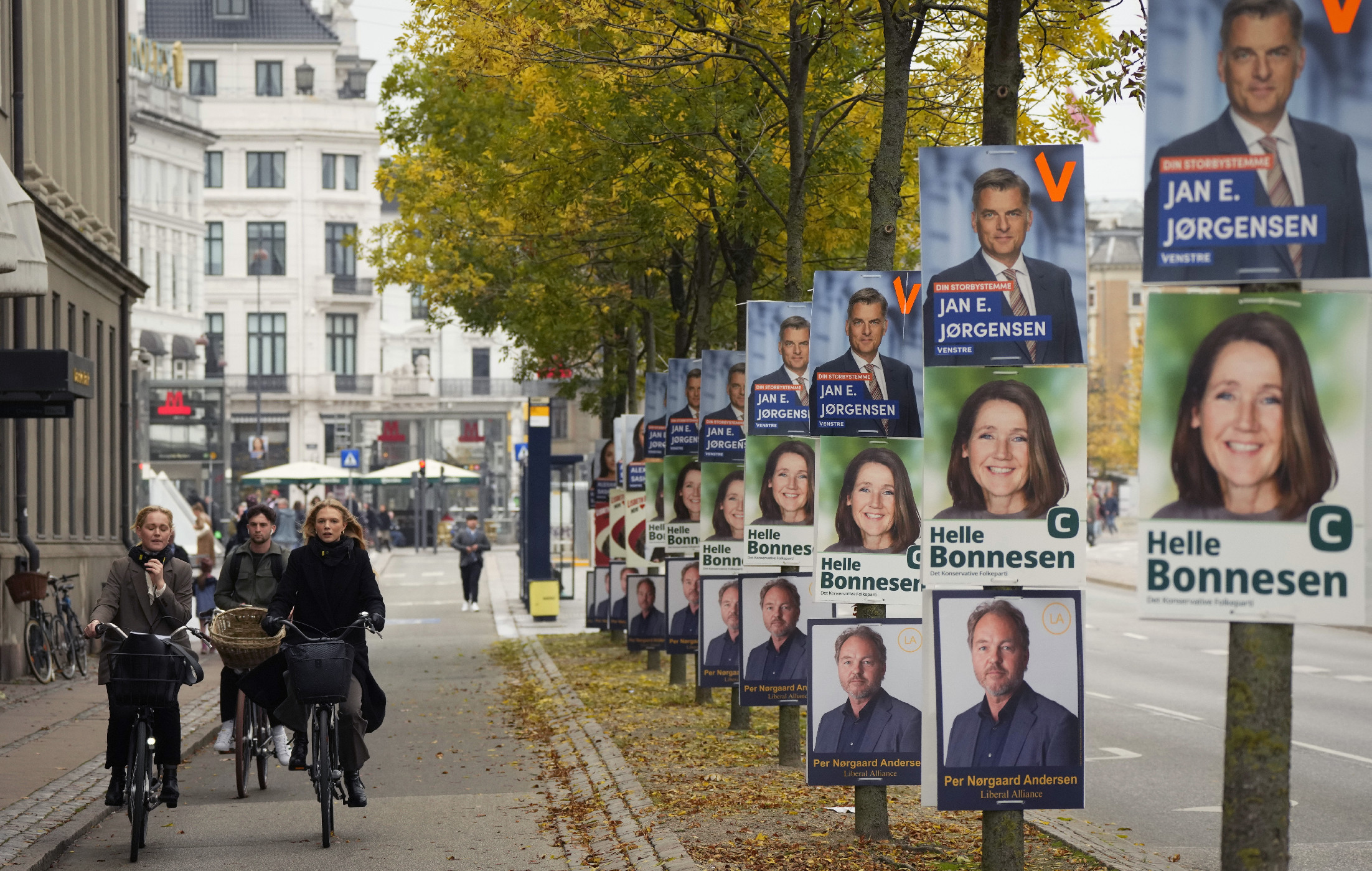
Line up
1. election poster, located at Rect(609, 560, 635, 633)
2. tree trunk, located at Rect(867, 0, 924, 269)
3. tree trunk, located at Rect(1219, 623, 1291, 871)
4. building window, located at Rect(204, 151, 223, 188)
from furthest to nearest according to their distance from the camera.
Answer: building window, located at Rect(204, 151, 223, 188) < election poster, located at Rect(609, 560, 635, 633) < tree trunk, located at Rect(867, 0, 924, 269) < tree trunk, located at Rect(1219, 623, 1291, 871)

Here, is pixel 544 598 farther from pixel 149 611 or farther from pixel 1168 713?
pixel 149 611

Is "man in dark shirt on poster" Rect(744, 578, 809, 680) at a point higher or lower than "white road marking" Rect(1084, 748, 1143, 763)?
higher

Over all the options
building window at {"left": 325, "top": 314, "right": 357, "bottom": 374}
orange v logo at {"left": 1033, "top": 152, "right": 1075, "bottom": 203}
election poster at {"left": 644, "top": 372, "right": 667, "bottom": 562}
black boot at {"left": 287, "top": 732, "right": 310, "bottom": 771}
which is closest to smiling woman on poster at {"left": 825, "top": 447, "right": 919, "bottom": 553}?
orange v logo at {"left": 1033, "top": 152, "right": 1075, "bottom": 203}

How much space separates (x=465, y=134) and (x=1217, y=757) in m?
14.6

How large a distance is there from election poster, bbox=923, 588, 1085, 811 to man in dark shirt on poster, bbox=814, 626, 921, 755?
2038 mm

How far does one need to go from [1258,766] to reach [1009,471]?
2475mm

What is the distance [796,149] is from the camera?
1374 centimetres

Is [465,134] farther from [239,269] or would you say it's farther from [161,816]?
[239,269]

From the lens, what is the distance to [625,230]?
71.9ft

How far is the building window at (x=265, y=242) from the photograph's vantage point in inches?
3287

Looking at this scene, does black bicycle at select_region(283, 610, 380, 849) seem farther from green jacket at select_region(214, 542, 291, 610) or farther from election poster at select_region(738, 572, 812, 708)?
election poster at select_region(738, 572, 812, 708)

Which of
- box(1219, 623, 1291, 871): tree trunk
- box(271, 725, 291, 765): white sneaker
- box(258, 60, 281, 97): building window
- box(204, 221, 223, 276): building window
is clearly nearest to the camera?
box(1219, 623, 1291, 871): tree trunk

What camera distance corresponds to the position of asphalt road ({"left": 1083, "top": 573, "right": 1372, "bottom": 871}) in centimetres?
1088

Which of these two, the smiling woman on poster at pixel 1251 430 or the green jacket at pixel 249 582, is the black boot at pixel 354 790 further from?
the smiling woman on poster at pixel 1251 430
